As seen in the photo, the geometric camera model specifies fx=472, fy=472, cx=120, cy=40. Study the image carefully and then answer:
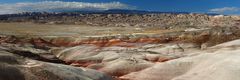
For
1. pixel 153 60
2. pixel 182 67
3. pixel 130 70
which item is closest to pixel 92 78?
pixel 182 67

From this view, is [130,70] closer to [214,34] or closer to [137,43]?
[214,34]

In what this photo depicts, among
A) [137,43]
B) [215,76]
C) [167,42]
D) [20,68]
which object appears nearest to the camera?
[20,68]

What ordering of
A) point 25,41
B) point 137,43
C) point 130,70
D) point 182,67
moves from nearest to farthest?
point 182,67 → point 130,70 → point 137,43 → point 25,41

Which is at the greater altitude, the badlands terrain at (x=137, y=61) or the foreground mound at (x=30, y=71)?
the foreground mound at (x=30, y=71)

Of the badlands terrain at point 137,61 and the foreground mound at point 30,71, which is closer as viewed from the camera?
the foreground mound at point 30,71

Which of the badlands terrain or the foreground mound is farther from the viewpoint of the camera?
the badlands terrain

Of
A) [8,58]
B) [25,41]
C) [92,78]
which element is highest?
[8,58]

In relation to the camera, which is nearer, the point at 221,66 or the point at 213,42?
the point at 221,66

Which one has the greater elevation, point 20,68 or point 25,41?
point 20,68

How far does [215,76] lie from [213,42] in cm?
2686

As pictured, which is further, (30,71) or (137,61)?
(137,61)

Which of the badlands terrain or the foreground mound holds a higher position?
the foreground mound

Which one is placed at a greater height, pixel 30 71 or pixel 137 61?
pixel 30 71

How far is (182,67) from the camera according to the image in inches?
1799
